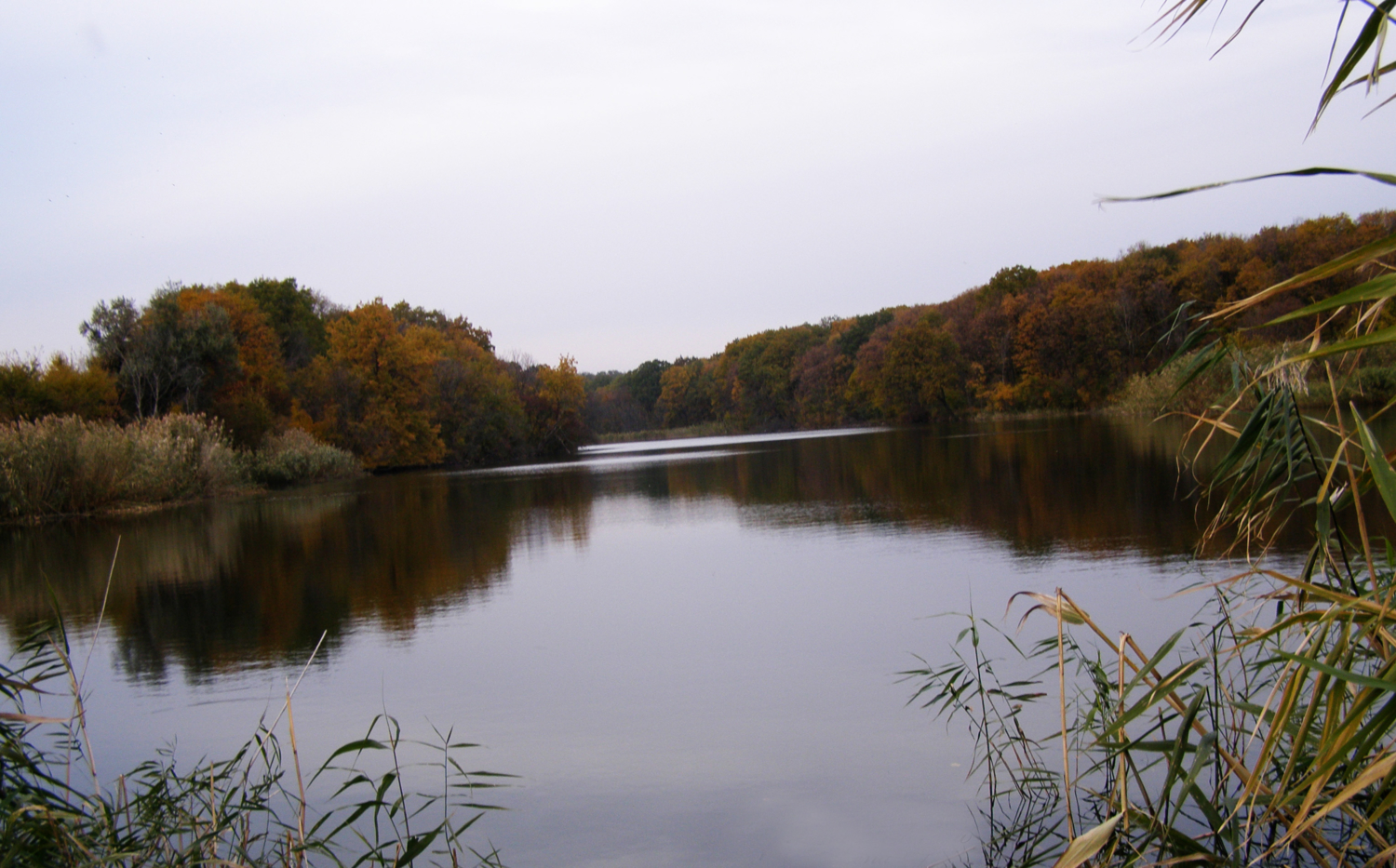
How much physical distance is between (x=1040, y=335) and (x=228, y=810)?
51116 millimetres

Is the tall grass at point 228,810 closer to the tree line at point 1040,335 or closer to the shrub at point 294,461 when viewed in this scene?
the shrub at point 294,461

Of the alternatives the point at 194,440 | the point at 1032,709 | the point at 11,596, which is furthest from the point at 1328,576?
the point at 194,440

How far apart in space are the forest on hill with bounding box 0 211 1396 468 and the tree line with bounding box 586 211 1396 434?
4.5 inches

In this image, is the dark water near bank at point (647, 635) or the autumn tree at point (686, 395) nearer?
the dark water near bank at point (647, 635)

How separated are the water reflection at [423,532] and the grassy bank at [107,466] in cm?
106

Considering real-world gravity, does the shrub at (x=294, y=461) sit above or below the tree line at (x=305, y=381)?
below

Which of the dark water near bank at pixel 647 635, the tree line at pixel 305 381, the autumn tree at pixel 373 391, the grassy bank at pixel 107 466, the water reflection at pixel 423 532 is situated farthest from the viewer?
the autumn tree at pixel 373 391

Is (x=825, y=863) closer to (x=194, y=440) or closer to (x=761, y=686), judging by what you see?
(x=761, y=686)

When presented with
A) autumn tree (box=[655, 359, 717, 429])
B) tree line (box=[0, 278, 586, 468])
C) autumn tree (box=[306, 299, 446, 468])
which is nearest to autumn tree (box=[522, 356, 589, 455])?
tree line (box=[0, 278, 586, 468])

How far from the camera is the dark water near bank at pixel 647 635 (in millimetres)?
3406

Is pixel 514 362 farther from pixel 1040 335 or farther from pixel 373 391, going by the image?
pixel 1040 335

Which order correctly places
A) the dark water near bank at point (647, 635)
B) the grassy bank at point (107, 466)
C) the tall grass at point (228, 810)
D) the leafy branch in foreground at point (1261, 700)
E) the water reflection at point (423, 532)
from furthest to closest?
the grassy bank at point (107, 466) < the water reflection at point (423, 532) < the dark water near bank at point (647, 635) < the tall grass at point (228, 810) < the leafy branch in foreground at point (1261, 700)

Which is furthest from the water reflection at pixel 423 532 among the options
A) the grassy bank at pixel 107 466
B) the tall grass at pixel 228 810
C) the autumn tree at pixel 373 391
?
the autumn tree at pixel 373 391

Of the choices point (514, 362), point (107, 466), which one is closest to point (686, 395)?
point (514, 362)
